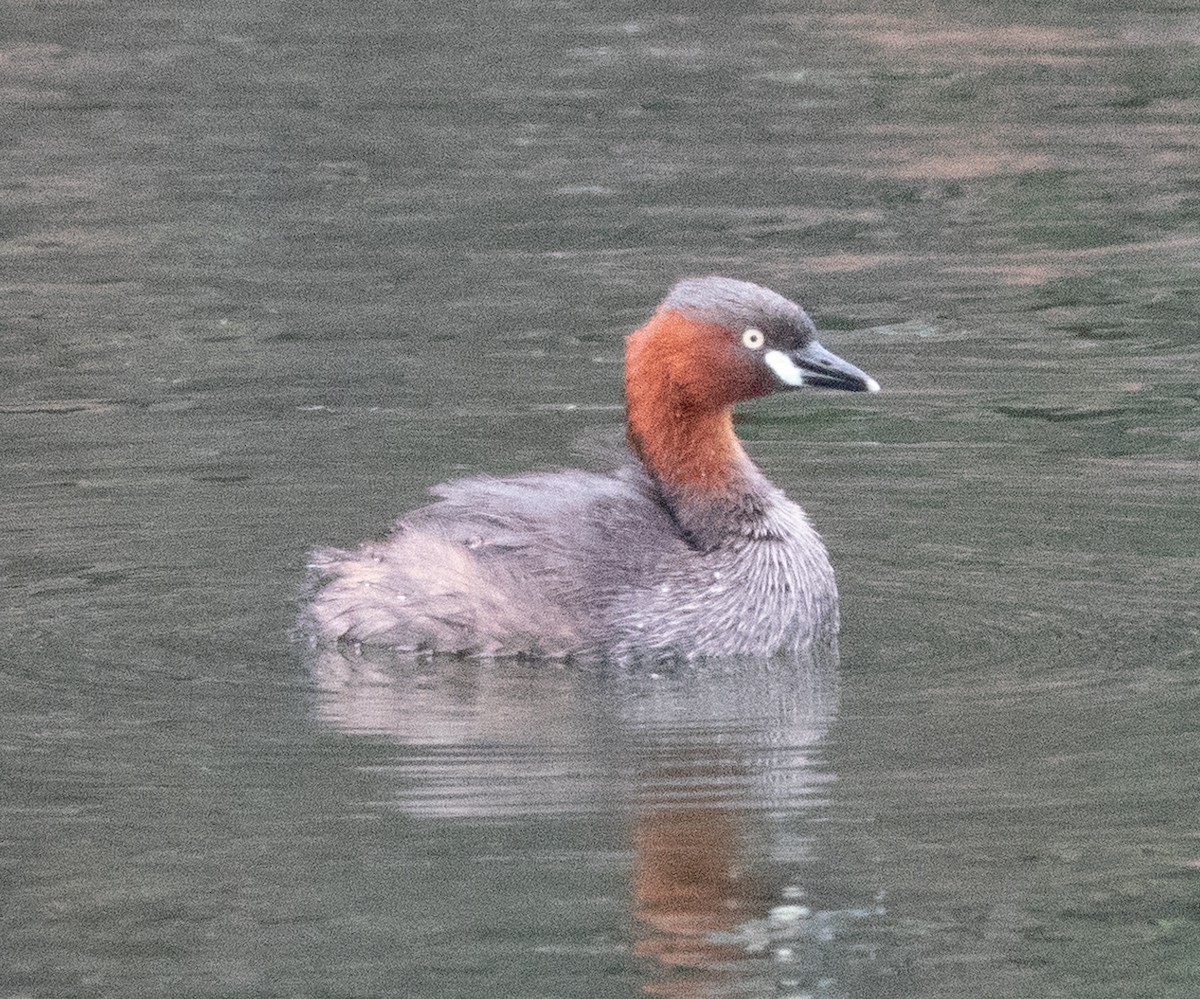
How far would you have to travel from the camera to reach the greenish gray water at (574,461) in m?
6.16

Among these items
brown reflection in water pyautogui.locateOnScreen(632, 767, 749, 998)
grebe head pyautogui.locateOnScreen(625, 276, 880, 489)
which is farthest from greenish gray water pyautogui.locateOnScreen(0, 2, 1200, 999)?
grebe head pyautogui.locateOnScreen(625, 276, 880, 489)

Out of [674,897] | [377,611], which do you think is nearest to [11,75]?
[377,611]

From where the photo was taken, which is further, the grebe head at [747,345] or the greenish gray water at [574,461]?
the grebe head at [747,345]

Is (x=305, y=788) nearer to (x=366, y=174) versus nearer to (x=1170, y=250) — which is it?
(x=1170, y=250)

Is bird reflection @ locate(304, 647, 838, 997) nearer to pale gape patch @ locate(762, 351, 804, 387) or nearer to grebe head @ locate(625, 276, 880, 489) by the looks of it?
grebe head @ locate(625, 276, 880, 489)

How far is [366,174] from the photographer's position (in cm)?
1460

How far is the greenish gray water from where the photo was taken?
20.2ft

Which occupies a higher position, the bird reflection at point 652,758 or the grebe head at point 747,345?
the grebe head at point 747,345

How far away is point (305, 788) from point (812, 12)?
39.9ft

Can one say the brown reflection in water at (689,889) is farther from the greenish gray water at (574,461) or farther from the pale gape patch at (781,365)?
the pale gape patch at (781,365)

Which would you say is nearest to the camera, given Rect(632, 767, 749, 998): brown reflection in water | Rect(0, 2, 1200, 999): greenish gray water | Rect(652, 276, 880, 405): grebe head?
Rect(632, 767, 749, 998): brown reflection in water

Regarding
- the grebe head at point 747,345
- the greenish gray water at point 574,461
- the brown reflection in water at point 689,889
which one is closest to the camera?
the brown reflection in water at point 689,889

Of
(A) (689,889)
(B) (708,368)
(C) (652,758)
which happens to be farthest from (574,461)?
(A) (689,889)

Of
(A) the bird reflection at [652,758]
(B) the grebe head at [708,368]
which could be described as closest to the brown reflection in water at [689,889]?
(A) the bird reflection at [652,758]
